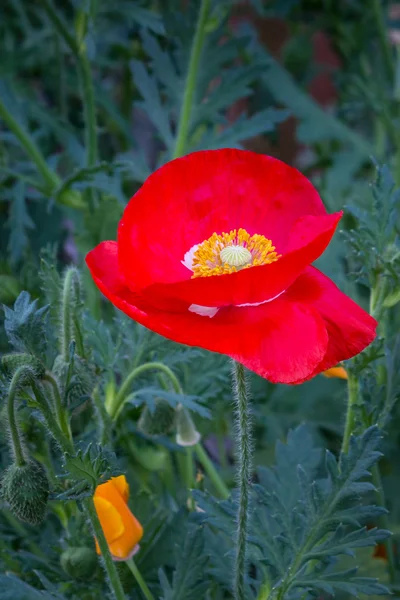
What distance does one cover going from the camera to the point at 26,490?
2.38ft

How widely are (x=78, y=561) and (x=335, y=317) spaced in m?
0.42

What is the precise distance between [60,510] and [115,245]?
1.21 feet

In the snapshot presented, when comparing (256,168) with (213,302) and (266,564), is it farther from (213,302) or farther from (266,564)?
(266,564)

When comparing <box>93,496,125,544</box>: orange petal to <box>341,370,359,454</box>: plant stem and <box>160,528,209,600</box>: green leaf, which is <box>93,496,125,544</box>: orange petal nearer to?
<box>160,528,209,600</box>: green leaf

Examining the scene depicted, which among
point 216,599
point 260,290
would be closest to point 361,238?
point 260,290

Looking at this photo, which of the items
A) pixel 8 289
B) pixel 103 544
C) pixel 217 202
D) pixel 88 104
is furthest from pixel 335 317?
pixel 88 104

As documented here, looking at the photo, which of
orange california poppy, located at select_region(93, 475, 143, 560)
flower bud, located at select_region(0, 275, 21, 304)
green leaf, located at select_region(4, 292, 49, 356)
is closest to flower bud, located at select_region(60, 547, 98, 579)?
orange california poppy, located at select_region(93, 475, 143, 560)

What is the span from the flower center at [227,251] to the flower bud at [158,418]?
0.72 ft

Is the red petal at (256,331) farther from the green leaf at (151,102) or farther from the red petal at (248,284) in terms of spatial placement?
the green leaf at (151,102)

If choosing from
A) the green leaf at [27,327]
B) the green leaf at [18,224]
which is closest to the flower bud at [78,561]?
the green leaf at [27,327]

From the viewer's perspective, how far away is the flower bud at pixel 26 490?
73cm

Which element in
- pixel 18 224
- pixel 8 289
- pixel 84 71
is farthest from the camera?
pixel 18 224

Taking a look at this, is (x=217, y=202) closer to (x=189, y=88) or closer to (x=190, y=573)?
(x=190, y=573)

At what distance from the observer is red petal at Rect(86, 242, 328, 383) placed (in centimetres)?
62
